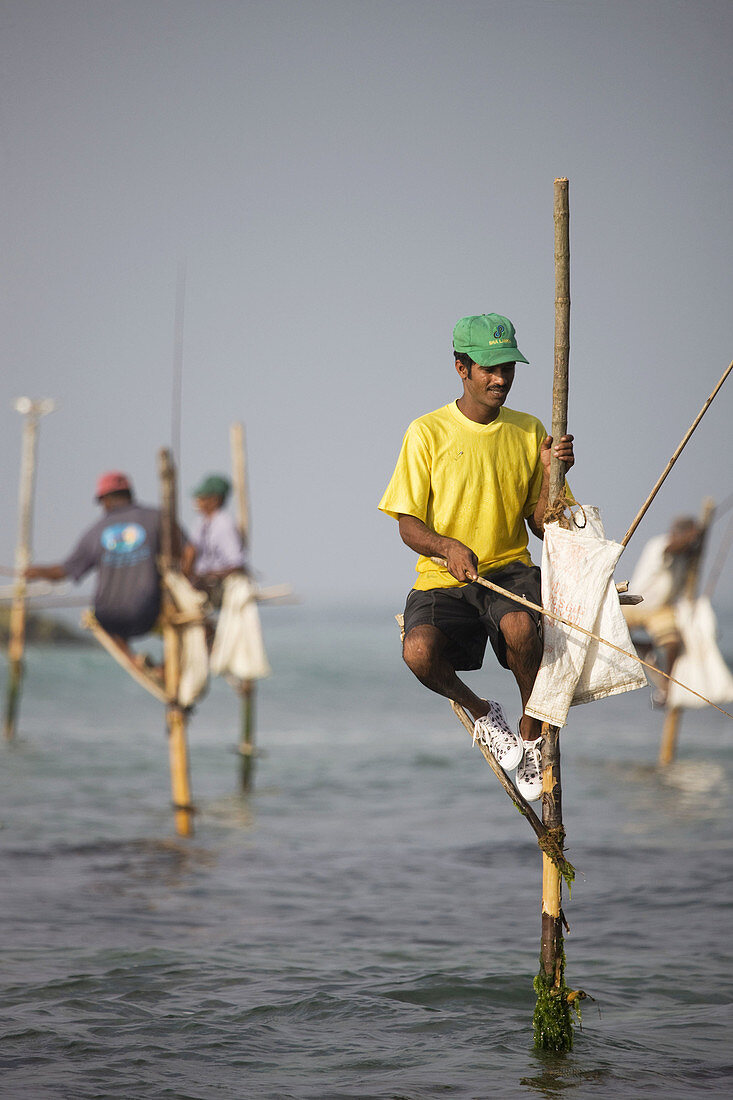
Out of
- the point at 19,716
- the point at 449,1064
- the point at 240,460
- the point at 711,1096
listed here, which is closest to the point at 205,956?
the point at 449,1064

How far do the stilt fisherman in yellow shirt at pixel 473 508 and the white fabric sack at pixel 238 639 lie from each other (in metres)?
7.52

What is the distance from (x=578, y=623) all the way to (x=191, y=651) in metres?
6.23

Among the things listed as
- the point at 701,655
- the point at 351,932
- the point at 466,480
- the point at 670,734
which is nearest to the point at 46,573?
the point at 351,932

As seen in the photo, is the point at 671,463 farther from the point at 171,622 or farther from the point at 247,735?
the point at 247,735

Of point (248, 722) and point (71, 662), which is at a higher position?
point (248, 722)

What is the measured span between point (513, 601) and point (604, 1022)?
3050 mm

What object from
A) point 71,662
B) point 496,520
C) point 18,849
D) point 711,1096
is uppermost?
point 496,520

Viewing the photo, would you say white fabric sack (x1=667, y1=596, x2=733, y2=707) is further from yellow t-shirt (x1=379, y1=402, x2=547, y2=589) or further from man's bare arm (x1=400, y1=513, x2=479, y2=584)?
man's bare arm (x1=400, y1=513, x2=479, y2=584)

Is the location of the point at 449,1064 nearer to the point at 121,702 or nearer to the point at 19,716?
the point at 19,716

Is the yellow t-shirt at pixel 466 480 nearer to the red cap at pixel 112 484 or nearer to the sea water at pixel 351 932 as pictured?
the sea water at pixel 351 932

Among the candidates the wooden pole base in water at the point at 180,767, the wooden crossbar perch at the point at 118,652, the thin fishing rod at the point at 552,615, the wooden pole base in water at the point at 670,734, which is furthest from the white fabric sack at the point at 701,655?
the thin fishing rod at the point at 552,615

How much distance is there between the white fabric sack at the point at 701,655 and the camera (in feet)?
44.4

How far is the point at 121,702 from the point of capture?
95.5 ft

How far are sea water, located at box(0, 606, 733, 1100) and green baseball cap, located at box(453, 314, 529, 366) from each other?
307 centimetres
